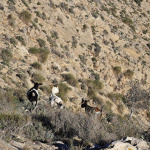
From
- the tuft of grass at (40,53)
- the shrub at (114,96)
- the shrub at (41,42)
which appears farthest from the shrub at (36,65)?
the shrub at (114,96)

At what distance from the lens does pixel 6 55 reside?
18.8 metres

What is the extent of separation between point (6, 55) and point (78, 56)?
9.99m

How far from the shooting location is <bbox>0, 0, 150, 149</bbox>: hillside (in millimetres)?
19250

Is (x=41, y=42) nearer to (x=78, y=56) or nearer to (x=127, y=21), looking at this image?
(x=78, y=56)

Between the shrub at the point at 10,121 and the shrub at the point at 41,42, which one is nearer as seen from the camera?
the shrub at the point at 10,121

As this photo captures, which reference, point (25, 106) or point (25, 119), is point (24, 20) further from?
point (25, 119)

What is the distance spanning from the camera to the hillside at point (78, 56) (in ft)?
63.2

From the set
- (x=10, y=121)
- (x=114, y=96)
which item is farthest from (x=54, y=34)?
(x=10, y=121)

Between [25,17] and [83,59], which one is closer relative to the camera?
[25,17]

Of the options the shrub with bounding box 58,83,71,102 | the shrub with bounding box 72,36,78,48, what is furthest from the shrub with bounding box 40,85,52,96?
the shrub with bounding box 72,36,78,48

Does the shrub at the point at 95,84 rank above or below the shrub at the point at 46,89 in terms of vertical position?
below

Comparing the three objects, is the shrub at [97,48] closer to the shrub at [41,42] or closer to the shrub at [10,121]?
the shrub at [41,42]

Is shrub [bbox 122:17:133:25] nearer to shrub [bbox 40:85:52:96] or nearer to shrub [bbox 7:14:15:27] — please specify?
shrub [bbox 7:14:15:27]

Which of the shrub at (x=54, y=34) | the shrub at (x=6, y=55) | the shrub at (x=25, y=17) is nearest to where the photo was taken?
the shrub at (x=6, y=55)
